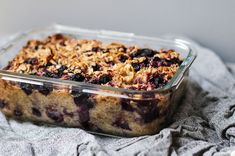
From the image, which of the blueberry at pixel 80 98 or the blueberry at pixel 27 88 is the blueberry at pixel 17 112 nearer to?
the blueberry at pixel 27 88

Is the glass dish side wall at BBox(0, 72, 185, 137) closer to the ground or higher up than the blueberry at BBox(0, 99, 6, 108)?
higher up

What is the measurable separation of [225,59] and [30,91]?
37.6 inches

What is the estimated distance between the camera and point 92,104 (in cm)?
149

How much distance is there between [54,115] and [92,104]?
16cm

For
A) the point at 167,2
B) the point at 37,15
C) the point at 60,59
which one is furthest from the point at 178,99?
the point at 37,15

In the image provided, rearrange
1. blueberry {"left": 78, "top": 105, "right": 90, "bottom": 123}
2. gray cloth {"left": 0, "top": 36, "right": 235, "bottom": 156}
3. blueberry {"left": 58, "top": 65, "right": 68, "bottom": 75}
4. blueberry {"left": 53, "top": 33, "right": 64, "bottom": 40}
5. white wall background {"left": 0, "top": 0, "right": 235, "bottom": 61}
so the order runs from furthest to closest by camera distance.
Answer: white wall background {"left": 0, "top": 0, "right": 235, "bottom": 61}
blueberry {"left": 53, "top": 33, "right": 64, "bottom": 40}
blueberry {"left": 58, "top": 65, "right": 68, "bottom": 75}
blueberry {"left": 78, "top": 105, "right": 90, "bottom": 123}
gray cloth {"left": 0, "top": 36, "right": 235, "bottom": 156}

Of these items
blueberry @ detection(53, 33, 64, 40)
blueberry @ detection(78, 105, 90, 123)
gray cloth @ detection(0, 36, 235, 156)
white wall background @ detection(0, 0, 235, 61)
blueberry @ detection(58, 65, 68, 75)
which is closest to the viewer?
gray cloth @ detection(0, 36, 235, 156)

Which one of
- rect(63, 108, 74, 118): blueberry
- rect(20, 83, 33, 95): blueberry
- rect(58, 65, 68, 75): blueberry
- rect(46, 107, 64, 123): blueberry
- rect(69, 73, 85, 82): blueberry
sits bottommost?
rect(46, 107, 64, 123): blueberry

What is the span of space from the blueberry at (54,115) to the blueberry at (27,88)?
0.08m

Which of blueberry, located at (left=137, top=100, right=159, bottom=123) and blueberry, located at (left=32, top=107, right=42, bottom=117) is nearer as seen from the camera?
blueberry, located at (left=137, top=100, right=159, bottom=123)

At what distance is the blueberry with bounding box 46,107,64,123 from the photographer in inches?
61.3

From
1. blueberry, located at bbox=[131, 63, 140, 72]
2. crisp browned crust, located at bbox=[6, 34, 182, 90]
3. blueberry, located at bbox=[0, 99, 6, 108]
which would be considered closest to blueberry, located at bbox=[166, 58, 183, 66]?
crisp browned crust, located at bbox=[6, 34, 182, 90]

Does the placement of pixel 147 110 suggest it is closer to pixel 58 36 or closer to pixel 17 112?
pixel 17 112

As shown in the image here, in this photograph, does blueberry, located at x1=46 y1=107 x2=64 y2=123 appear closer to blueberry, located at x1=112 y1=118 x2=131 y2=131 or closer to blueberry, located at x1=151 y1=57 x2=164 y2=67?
blueberry, located at x1=112 y1=118 x2=131 y2=131
